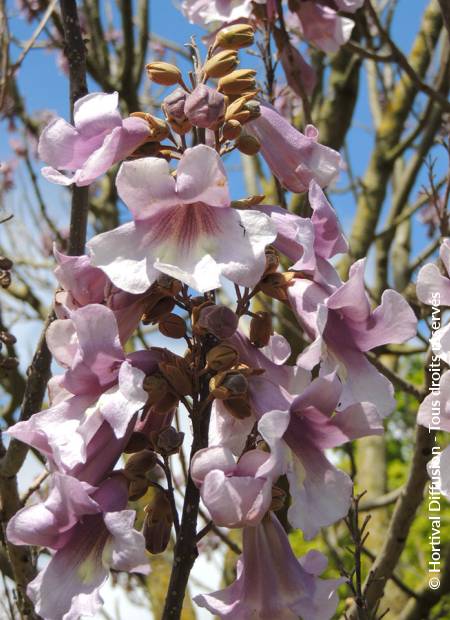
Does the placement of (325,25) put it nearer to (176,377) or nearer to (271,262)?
(271,262)

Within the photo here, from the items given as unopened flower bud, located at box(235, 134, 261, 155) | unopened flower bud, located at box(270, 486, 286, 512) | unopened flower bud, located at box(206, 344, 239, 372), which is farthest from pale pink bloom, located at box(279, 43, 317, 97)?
unopened flower bud, located at box(270, 486, 286, 512)

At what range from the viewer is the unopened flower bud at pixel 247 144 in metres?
1.34

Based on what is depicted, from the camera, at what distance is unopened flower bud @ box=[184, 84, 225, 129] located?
1232 millimetres

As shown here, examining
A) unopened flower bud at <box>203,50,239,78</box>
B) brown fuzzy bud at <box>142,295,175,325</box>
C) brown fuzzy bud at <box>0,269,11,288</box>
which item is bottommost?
brown fuzzy bud at <box>0,269,11,288</box>

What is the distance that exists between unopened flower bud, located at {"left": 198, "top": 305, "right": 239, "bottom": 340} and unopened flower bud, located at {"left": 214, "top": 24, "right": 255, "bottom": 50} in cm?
52

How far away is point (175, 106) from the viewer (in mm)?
1276

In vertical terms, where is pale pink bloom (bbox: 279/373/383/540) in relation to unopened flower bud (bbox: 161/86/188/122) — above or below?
below

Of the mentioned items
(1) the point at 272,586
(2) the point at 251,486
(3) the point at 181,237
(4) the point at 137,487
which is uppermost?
(3) the point at 181,237

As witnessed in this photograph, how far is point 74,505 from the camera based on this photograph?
1065mm

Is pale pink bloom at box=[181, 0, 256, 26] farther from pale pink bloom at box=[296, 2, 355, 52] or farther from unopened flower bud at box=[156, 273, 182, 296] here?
unopened flower bud at box=[156, 273, 182, 296]

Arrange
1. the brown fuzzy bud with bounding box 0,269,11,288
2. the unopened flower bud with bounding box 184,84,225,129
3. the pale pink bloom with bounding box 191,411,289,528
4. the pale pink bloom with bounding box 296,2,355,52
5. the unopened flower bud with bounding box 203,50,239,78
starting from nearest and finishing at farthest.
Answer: the pale pink bloom with bounding box 191,411,289,528, the unopened flower bud with bounding box 184,84,225,129, the unopened flower bud with bounding box 203,50,239,78, the brown fuzzy bud with bounding box 0,269,11,288, the pale pink bloom with bounding box 296,2,355,52

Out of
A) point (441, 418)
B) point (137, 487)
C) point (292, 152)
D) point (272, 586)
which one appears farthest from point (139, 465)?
point (292, 152)

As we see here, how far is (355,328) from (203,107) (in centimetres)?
40

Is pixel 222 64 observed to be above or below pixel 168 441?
above
